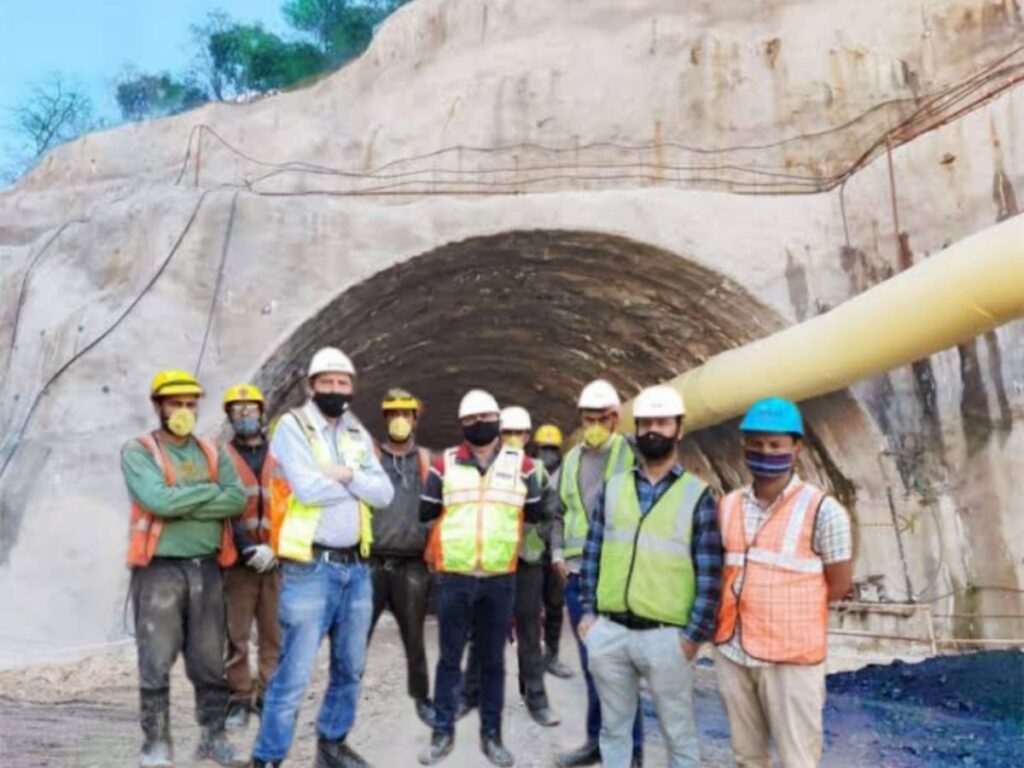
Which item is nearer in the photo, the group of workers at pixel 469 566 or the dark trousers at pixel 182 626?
the group of workers at pixel 469 566

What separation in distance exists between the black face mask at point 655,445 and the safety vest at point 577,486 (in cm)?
116

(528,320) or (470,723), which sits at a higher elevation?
(528,320)

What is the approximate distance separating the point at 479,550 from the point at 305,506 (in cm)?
91

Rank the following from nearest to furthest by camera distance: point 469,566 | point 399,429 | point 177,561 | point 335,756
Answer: point 177,561 < point 335,756 < point 469,566 < point 399,429

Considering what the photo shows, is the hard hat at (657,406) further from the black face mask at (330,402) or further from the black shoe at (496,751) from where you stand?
the black shoe at (496,751)

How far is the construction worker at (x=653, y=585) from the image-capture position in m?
3.65

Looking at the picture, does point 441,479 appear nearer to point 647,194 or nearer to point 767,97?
point 647,194

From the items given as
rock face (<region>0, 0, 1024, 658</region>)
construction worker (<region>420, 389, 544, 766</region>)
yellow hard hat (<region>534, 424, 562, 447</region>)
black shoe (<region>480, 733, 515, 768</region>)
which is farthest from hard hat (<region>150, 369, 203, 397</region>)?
rock face (<region>0, 0, 1024, 658</region>)

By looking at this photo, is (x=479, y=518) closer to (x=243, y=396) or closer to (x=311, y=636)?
(x=311, y=636)

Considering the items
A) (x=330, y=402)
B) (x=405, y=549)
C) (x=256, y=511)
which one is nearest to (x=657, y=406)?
(x=330, y=402)

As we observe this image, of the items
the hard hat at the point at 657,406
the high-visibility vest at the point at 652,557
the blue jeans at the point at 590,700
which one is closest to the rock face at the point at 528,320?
the blue jeans at the point at 590,700

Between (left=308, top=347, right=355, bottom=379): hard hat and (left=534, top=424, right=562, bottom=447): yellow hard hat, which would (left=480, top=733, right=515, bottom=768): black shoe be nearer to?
(left=308, top=347, right=355, bottom=379): hard hat

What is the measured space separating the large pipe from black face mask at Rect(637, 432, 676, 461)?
3.52m

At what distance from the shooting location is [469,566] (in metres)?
4.62
